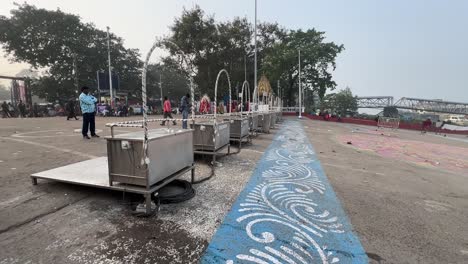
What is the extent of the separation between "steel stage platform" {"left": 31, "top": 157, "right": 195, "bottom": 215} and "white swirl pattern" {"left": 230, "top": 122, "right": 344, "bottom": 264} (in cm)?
123

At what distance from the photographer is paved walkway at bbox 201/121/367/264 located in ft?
9.45

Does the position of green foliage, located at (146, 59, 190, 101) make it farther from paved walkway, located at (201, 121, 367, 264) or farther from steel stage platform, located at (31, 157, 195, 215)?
paved walkway, located at (201, 121, 367, 264)

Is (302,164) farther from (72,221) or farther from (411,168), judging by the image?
(72,221)

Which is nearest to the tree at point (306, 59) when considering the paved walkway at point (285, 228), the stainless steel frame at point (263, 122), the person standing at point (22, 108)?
the stainless steel frame at point (263, 122)

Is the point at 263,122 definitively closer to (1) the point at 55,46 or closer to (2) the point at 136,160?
(2) the point at 136,160

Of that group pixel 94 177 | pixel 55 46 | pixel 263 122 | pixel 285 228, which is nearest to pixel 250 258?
pixel 285 228

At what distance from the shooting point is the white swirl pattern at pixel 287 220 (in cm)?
289

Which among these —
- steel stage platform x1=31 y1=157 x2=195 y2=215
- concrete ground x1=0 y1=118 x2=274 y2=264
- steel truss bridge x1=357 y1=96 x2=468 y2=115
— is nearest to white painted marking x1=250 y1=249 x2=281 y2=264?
concrete ground x1=0 y1=118 x2=274 y2=264

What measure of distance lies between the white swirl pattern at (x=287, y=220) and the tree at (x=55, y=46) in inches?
1415

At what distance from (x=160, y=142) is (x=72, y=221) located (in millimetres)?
1471

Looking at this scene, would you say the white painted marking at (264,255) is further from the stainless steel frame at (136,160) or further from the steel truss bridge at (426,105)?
the steel truss bridge at (426,105)

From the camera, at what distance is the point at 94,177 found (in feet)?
14.3

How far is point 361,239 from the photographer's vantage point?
3.38 m

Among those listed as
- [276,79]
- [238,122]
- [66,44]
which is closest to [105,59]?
[66,44]
